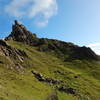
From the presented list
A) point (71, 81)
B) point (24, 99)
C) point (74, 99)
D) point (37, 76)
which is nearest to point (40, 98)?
point (24, 99)

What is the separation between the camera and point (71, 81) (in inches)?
6388

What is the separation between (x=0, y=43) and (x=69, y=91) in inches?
3139

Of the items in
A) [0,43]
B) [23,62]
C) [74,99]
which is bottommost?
[74,99]

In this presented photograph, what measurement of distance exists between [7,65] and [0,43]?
54.8 meters

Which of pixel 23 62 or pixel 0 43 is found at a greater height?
pixel 0 43

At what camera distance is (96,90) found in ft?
475

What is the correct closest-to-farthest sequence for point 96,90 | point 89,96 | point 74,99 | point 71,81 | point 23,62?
1. point 74,99
2. point 89,96
3. point 96,90
4. point 71,81
5. point 23,62

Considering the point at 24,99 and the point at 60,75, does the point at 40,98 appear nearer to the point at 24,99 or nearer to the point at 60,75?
the point at 24,99

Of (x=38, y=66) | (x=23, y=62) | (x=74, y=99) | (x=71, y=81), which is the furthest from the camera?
(x=38, y=66)

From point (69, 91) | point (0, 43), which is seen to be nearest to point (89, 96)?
Result: point (69, 91)

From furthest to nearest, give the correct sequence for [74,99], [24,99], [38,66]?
1. [38,66]
2. [74,99]
3. [24,99]

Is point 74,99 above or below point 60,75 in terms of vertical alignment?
below

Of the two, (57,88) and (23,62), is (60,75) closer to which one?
(23,62)

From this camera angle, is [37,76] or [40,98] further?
[37,76]
